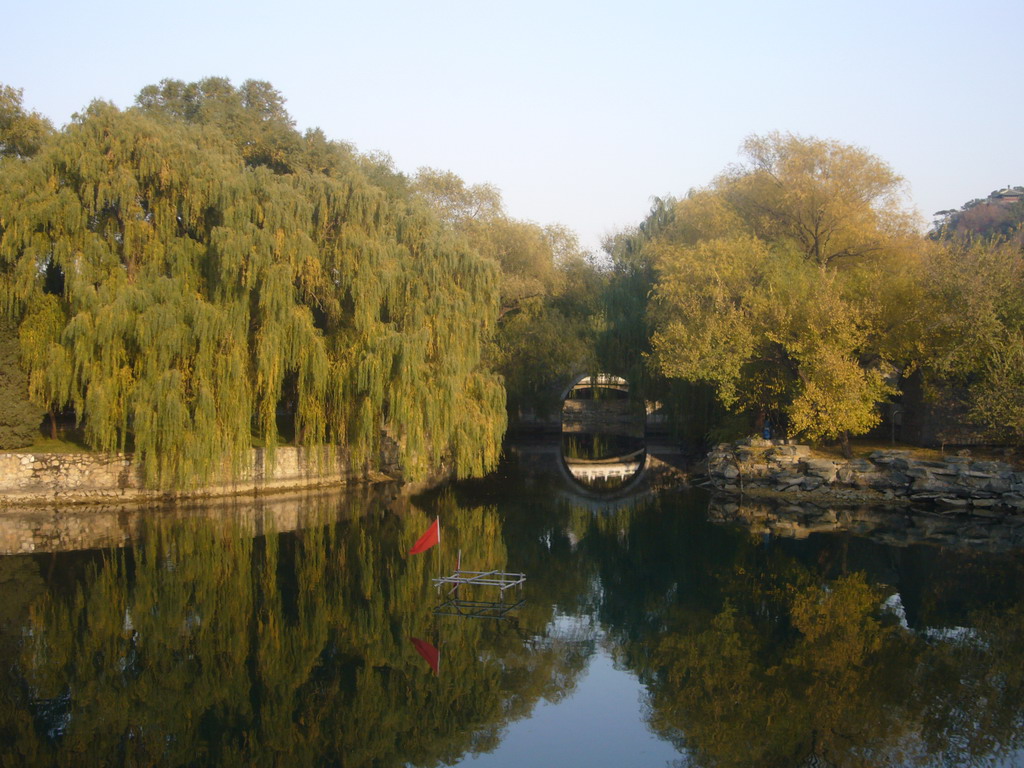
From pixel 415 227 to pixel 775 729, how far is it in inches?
698

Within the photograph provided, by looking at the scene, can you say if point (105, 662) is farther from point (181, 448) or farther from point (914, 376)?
point (914, 376)

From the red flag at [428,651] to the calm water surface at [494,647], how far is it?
0.13 feet

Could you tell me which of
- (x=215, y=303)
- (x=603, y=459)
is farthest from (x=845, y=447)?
(x=215, y=303)

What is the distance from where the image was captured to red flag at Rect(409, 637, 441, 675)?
11000mm

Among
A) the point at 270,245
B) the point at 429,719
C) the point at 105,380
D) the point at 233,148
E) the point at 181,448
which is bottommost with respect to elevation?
the point at 429,719

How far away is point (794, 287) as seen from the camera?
25.7m

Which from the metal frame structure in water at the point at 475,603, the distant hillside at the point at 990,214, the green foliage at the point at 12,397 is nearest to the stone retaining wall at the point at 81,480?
the green foliage at the point at 12,397

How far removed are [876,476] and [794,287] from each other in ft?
19.6

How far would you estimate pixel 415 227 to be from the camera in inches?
947

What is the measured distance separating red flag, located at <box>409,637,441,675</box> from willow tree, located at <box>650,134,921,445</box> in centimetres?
1562

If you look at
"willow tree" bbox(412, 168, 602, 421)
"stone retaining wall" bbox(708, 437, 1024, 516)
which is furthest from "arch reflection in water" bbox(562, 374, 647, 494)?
"stone retaining wall" bbox(708, 437, 1024, 516)

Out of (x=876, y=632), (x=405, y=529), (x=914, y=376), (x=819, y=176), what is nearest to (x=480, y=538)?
(x=405, y=529)

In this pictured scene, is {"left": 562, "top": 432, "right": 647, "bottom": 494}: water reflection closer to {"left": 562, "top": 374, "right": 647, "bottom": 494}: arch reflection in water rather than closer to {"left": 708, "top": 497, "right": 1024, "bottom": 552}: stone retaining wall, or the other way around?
{"left": 562, "top": 374, "right": 647, "bottom": 494}: arch reflection in water

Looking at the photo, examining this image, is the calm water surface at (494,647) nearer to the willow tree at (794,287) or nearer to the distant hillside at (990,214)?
the willow tree at (794,287)
